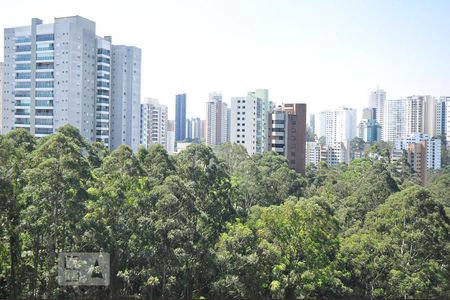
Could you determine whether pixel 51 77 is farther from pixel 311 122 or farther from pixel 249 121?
pixel 311 122

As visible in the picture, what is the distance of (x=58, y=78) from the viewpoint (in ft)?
69.8

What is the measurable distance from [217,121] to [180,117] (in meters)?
15.0

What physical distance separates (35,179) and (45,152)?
876mm

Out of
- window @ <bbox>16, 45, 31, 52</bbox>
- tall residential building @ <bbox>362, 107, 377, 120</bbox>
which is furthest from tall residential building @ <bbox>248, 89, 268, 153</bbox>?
tall residential building @ <bbox>362, 107, 377, 120</bbox>

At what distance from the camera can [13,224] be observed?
6438mm

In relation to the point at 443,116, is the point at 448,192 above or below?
below

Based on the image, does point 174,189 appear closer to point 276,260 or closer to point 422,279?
point 276,260

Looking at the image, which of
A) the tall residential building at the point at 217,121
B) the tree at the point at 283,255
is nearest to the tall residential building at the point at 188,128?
the tall residential building at the point at 217,121

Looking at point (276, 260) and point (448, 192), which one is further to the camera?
point (448, 192)

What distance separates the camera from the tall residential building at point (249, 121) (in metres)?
27.2

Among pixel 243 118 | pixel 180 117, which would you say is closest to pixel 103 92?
pixel 243 118

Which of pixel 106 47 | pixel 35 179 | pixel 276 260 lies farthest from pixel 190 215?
pixel 106 47

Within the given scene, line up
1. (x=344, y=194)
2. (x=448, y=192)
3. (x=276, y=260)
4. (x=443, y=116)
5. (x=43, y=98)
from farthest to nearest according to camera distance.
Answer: (x=443, y=116) → (x=43, y=98) → (x=448, y=192) → (x=344, y=194) → (x=276, y=260)

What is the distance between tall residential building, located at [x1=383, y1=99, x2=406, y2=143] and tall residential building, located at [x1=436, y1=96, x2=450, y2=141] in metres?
4.44
